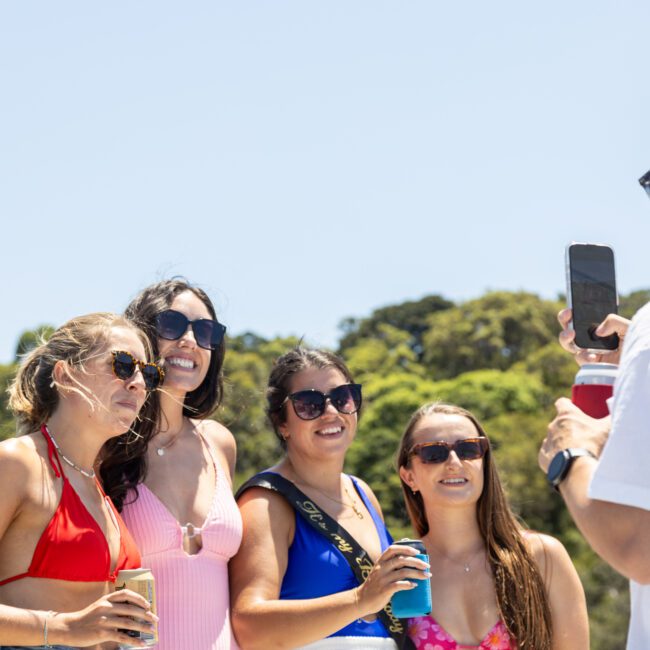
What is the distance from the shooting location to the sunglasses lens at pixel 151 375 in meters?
4.12

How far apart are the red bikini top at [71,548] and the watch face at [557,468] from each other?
1.76 meters

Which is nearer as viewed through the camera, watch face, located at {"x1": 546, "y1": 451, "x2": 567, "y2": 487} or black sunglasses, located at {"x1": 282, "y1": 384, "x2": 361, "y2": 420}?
watch face, located at {"x1": 546, "y1": 451, "x2": 567, "y2": 487}

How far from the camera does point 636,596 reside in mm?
2654

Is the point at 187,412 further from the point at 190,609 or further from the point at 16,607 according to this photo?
the point at 16,607

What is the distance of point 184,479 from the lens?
4.62 m

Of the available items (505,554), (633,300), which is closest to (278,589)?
(505,554)

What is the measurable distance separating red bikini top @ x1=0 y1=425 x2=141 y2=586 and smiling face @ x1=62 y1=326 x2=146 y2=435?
19 cm

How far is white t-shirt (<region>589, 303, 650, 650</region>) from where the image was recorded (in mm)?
2412

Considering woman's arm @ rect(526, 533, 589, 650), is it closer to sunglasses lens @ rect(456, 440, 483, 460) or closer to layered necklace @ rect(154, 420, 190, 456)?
sunglasses lens @ rect(456, 440, 483, 460)

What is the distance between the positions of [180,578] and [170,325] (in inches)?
46.1

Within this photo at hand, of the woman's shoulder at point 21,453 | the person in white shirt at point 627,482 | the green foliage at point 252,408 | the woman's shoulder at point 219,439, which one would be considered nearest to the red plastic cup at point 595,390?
the person in white shirt at point 627,482

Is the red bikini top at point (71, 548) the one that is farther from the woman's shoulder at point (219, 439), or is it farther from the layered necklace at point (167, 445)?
the woman's shoulder at point (219, 439)

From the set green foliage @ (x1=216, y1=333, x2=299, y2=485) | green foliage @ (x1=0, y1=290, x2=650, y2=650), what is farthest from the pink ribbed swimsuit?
green foliage @ (x1=0, y1=290, x2=650, y2=650)

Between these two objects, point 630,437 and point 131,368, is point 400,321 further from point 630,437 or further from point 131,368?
point 630,437
